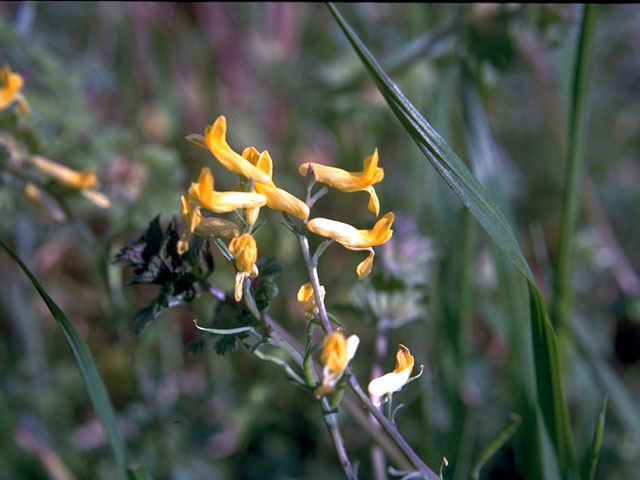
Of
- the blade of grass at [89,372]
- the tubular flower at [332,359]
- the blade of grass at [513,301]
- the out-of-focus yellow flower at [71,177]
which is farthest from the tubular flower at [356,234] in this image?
the out-of-focus yellow flower at [71,177]


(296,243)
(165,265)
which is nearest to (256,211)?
(165,265)

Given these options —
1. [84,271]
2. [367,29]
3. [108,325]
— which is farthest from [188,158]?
[108,325]

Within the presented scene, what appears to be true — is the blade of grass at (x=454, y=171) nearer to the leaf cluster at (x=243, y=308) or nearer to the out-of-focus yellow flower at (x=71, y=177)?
the leaf cluster at (x=243, y=308)

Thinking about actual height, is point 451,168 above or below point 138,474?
above

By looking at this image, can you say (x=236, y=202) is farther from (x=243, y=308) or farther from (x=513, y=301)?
(x=513, y=301)

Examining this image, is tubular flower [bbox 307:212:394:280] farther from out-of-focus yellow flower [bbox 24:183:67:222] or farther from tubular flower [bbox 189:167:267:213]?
out-of-focus yellow flower [bbox 24:183:67:222]

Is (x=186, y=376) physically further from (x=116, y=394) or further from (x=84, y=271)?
(x=84, y=271)

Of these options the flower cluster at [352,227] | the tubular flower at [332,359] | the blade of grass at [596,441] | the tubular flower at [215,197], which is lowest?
the blade of grass at [596,441]
